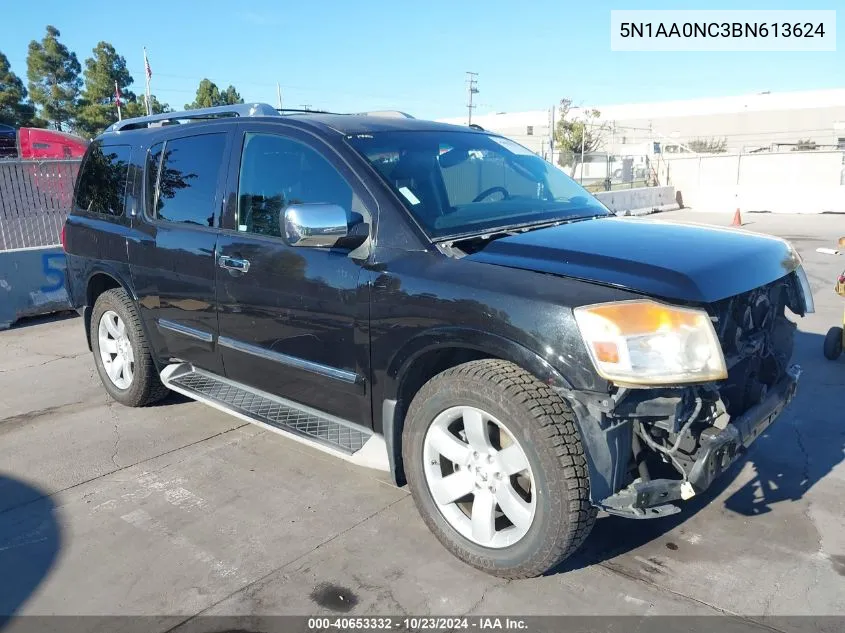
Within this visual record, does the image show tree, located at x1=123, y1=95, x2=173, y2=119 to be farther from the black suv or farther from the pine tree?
the black suv

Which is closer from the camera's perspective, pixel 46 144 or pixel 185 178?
pixel 185 178

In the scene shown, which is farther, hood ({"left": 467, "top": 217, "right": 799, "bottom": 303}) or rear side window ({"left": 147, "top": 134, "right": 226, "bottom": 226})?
rear side window ({"left": 147, "top": 134, "right": 226, "bottom": 226})

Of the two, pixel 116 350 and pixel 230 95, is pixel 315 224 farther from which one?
pixel 230 95

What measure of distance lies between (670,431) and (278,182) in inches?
92.5

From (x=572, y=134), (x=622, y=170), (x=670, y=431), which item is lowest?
(x=670, y=431)

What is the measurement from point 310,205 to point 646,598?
7.18ft

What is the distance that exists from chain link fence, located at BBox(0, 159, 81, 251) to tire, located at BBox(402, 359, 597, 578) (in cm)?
772

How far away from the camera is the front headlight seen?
7.79 feet

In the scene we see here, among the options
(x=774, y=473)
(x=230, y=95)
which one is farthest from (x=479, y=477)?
(x=230, y=95)

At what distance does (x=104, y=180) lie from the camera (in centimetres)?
493

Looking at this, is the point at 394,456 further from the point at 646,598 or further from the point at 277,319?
the point at 646,598

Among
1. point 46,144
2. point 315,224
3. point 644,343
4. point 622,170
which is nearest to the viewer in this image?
point 644,343

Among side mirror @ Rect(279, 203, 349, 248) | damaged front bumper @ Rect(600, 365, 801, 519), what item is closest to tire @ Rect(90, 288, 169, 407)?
side mirror @ Rect(279, 203, 349, 248)

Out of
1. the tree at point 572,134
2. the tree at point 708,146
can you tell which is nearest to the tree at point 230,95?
the tree at point 572,134
